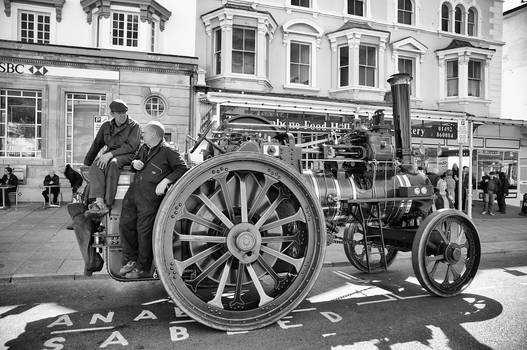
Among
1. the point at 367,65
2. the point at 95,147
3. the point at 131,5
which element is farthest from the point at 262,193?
the point at 367,65

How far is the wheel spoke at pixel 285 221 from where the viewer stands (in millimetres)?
3910

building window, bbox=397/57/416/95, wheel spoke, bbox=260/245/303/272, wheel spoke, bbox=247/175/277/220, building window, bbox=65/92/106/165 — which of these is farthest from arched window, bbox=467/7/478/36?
wheel spoke, bbox=260/245/303/272

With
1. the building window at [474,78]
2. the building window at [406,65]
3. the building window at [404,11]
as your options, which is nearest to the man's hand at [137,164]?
the building window at [406,65]

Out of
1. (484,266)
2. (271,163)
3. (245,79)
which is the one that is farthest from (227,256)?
(245,79)

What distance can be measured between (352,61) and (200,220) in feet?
49.7

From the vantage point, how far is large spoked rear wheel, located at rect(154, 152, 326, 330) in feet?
11.8

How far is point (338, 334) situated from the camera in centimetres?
377

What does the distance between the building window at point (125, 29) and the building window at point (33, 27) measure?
2.50 m

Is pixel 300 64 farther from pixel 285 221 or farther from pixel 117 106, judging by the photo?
pixel 285 221

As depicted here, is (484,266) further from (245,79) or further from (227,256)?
(245,79)

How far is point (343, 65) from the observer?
17.7 metres

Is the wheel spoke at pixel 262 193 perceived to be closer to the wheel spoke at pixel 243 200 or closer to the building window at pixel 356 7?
the wheel spoke at pixel 243 200

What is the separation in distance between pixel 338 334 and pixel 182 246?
1.74 meters

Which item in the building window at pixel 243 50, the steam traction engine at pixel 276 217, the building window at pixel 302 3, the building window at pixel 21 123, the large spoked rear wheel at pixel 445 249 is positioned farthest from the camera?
the building window at pixel 302 3
